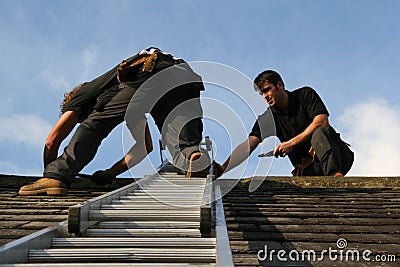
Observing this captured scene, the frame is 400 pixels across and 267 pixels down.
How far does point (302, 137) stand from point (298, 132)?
1.00 ft

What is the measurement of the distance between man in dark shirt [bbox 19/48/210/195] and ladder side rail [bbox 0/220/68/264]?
2000 mm

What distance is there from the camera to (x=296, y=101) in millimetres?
5156

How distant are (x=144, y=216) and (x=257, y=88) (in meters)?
3.28

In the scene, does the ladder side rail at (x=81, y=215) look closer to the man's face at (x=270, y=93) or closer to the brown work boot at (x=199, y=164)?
the brown work boot at (x=199, y=164)

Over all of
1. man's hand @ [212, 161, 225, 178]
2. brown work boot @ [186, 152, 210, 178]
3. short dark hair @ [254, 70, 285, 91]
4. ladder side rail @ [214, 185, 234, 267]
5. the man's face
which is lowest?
ladder side rail @ [214, 185, 234, 267]

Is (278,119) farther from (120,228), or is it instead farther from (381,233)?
(120,228)

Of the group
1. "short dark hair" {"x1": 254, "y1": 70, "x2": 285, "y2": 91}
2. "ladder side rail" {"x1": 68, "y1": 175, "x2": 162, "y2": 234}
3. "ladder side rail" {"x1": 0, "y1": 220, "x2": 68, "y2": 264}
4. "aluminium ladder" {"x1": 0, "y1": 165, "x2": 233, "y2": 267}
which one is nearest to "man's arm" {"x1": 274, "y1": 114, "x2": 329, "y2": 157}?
"short dark hair" {"x1": 254, "y1": 70, "x2": 285, "y2": 91}

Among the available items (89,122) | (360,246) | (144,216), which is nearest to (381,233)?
(360,246)

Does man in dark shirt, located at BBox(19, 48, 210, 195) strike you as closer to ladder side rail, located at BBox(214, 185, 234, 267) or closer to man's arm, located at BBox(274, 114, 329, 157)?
man's arm, located at BBox(274, 114, 329, 157)

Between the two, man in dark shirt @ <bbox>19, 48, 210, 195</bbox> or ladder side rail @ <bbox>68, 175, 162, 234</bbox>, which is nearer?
ladder side rail @ <bbox>68, 175, 162, 234</bbox>

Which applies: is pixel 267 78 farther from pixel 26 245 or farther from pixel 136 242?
pixel 26 245

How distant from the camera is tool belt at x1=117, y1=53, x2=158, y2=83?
4137 millimetres

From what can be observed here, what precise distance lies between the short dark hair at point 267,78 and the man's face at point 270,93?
0.13ft

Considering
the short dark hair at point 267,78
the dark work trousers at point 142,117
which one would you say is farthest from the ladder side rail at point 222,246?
the short dark hair at point 267,78
